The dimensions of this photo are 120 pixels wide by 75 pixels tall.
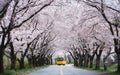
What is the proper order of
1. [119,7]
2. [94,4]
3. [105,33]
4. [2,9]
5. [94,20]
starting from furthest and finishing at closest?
1. [105,33]
2. [94,20]
3. [94,4]
4. [119,7]
5. [2,9]

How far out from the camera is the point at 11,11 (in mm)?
23922

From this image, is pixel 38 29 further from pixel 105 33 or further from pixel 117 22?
pixel 117 22

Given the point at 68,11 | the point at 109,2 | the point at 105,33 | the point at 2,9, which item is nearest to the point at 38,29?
the point at 68,11

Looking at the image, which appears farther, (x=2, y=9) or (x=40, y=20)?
(x=40, y=20)

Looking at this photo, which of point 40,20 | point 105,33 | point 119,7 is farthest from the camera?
point 40,20

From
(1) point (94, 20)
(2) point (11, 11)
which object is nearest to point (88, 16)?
(1) point (94, 20)

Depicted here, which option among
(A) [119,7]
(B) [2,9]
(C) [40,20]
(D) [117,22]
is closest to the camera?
(B) [2,9]

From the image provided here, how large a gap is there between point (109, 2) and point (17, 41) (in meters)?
15.7

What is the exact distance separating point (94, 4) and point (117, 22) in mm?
3458

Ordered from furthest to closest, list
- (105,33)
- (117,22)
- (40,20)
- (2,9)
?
1. (40,20)
2. (105,33)
3. (117,22)
4. (2,9)

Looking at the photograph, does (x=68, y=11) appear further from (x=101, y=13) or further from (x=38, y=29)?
(x=101, y=13)

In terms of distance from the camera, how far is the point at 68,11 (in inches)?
1464

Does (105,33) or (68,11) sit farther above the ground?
(68,11)

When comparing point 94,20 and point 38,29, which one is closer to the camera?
point 94,20
